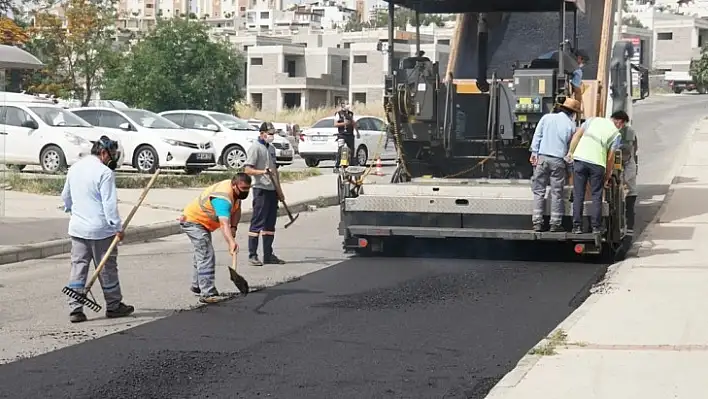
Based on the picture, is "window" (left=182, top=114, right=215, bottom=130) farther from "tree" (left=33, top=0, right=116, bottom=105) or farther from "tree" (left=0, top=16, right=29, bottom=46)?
"tree" (left=33, top=0, right=116, bottom=105)

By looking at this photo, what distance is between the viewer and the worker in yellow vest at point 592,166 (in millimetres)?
12961

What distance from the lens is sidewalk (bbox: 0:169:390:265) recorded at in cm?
1444

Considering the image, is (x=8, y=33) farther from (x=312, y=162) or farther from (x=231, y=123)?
(x=312, y=162)

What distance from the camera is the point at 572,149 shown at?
13156 mm

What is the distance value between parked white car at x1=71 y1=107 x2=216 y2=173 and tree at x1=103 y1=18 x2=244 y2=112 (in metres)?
22.0

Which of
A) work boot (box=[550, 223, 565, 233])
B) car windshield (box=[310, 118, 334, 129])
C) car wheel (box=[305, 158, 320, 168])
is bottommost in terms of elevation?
car wheel (box=[305, 158, 320, 168])

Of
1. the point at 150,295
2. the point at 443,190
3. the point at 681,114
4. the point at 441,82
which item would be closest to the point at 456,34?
the point at 441,82

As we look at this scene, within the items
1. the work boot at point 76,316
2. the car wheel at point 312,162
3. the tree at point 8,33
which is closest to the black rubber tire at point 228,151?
the car wheel at point 312,162

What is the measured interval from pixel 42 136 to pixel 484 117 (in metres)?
13.0

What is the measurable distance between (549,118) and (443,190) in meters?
1.49

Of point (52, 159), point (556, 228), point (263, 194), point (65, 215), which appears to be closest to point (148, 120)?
point (52, 159)

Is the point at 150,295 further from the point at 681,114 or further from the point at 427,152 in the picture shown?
the point at 681,114

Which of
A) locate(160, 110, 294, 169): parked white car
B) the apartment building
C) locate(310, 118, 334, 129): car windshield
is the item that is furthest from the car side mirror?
the apartment building

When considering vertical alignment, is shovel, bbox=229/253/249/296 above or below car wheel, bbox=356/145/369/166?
above
